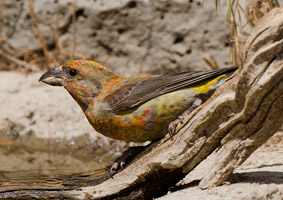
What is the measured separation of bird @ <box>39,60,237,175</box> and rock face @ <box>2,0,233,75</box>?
310 cm

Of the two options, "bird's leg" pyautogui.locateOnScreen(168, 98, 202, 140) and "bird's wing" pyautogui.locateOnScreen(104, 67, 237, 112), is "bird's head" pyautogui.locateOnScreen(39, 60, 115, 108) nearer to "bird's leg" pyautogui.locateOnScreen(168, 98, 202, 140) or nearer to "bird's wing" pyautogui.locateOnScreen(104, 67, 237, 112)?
"bird's wing" pyautogui.locateOnScreen(104, 67, 237, 112)

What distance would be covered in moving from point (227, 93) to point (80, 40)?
5264 millimetres

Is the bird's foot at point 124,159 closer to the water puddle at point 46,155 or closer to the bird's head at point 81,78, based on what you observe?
the bird's head at point 81,78

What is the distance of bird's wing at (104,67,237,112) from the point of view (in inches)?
179

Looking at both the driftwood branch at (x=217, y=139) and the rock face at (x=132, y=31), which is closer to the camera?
the driftwood branch at (x=217, y=139)

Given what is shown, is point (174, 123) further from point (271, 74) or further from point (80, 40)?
point (80, 40)

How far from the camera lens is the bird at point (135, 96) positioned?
454cm

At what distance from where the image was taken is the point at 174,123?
4254 millimetres

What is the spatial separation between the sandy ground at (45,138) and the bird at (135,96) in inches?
33.6

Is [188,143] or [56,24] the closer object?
[188,143]

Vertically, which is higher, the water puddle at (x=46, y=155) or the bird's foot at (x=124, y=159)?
the bird's foot at (x=124, y=159)

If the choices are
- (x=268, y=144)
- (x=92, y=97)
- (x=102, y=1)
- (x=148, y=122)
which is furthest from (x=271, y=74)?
(x=102, y=1)

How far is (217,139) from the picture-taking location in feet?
12.5

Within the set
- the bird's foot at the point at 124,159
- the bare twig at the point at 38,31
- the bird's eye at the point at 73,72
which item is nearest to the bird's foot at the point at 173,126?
the bird's foot at the point at 124,159
